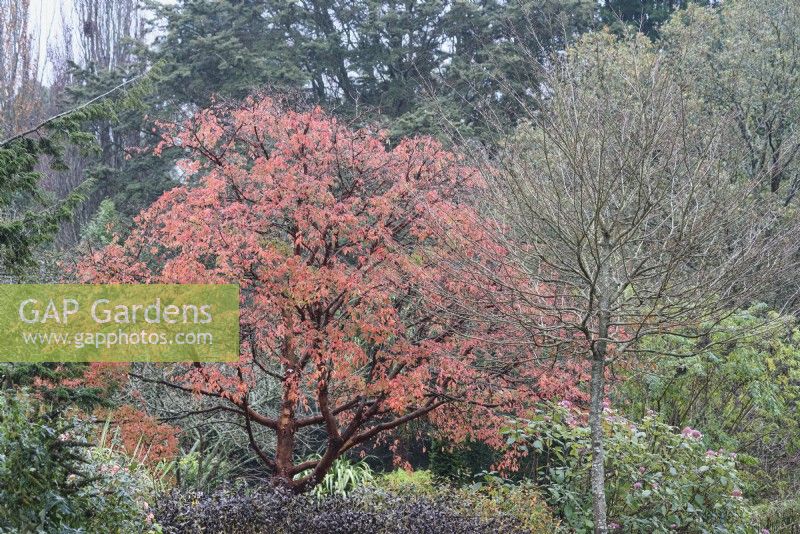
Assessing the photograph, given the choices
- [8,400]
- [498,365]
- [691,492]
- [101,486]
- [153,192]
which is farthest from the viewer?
[153,192]

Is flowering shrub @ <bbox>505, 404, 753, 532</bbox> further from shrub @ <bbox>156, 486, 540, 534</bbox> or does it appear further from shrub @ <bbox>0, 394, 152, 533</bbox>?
shrub @ <bbox>0, 394, 152, 533</bbox>

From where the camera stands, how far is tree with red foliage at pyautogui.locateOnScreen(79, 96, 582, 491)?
6531 millimetres

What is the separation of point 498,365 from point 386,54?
1339cm

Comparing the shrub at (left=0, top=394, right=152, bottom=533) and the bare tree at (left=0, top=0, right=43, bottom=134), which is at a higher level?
the bare tree at (left=0, top=0, right=43, bottom=134)

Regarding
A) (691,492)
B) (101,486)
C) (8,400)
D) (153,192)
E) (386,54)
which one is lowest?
(691,492)

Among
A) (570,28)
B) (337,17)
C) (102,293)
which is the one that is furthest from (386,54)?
(102,293)

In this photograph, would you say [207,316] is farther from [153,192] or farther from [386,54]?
[386,54]

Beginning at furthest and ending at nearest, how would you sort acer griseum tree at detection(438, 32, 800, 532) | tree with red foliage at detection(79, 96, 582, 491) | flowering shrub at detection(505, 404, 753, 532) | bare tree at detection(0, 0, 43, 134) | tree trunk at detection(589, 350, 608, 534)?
bare tree at detection(0, 0, 43, 134), tree with red foliage at detection(79, 96, 582, 491), flowering shrub at detection(505, 404, 753, 532), tree trunk at detection(589, 350, 608, 534), acer griseum tree at detection(438, 32, 800, 532)

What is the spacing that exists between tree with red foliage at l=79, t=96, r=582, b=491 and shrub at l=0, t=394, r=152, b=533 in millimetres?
2609

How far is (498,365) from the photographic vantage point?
6887mm
